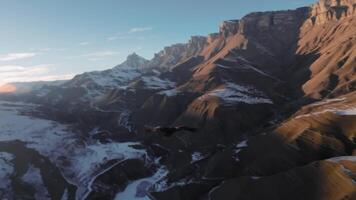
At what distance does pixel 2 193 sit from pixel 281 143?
115846 millimetres

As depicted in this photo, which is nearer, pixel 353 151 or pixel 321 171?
pixel 321 171

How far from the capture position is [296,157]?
176m

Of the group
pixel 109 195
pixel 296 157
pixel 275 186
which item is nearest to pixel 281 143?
pixel 296 157

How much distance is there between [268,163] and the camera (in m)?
175

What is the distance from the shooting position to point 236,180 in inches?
6329

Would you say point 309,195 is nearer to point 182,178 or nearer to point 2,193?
point 182,178

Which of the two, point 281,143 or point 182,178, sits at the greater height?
point 281,143

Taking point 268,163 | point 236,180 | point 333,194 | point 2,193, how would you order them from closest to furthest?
point 333,194 < point 236,180 < point 268,163 < point 2,193

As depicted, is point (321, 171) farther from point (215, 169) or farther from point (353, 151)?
point (215, 169)

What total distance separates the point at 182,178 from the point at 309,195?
227 feet

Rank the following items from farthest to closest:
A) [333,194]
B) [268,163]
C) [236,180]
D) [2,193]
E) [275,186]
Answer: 1. [2,193]
2. [268,163]
3. [236,180]
4. [275,186]
5. [333,194]

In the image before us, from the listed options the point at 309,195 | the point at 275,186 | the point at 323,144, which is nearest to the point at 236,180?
the point at 275,186

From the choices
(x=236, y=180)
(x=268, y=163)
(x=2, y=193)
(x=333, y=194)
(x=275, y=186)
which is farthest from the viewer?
(x=2, y=193)

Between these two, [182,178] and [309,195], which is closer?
[309,195]
